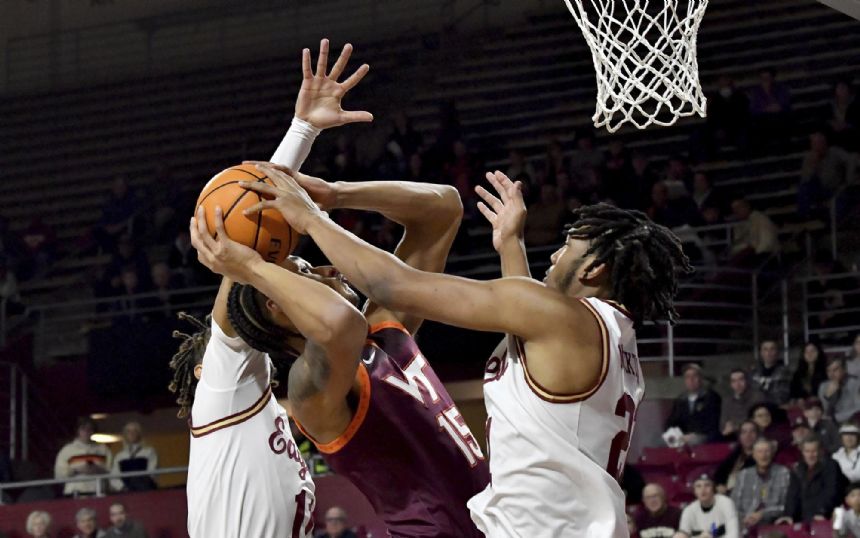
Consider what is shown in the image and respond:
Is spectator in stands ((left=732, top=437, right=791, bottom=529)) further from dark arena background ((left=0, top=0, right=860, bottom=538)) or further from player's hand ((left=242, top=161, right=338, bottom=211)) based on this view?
player's hand ((left=242, top=161, right=338, bottom=211))

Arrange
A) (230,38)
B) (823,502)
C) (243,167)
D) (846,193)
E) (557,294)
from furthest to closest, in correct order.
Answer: (230,38) < (846,193) < (823,502) < (243,167) < (557,294)

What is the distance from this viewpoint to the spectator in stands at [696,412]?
935cm

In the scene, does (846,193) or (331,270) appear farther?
(846,193)

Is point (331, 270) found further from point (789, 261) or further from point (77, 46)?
point (77, 46)

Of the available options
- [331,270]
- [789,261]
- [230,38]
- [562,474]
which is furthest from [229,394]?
[230,38]

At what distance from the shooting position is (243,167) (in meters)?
3.21

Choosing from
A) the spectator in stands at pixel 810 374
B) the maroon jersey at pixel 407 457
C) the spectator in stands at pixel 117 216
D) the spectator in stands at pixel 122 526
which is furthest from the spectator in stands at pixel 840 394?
the spectator in stands at pixel 117 216

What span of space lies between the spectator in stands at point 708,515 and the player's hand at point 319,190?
5.37 meters

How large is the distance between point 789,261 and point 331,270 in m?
8.22

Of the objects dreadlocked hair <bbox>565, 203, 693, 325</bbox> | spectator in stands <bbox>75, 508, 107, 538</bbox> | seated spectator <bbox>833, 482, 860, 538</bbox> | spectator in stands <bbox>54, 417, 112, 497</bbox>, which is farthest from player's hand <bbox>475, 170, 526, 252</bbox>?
spectator in stands <bbox>54, 417, 112, 497</bbox>

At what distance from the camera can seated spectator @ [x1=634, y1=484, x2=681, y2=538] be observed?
848cm

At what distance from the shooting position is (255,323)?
10.9ft

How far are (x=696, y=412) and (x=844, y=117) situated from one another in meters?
3.19

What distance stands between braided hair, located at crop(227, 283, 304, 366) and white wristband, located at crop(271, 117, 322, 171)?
1.11ft
